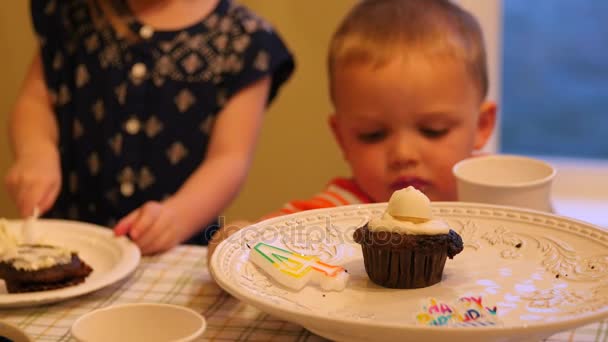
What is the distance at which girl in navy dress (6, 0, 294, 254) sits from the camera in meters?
1.57

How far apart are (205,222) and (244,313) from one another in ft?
1.86

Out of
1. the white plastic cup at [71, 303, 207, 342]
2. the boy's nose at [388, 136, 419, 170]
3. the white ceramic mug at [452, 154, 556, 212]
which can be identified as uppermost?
the white ceramic mug at [452, 154, 556, 212]

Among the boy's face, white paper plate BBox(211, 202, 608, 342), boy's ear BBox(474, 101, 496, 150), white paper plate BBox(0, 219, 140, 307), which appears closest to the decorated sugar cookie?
white paper plate BBox(211, 202, 608, 342)

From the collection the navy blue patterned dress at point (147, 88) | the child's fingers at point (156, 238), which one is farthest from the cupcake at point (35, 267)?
the navy blue patterned dress at point (147, 88)

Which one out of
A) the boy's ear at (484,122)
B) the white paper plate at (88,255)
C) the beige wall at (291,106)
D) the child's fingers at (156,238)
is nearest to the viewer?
the white paper plate at (88,255)

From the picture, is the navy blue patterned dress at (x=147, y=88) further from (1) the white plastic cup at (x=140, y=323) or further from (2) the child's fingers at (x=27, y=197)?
(1) the white plastic cup at (x=140, y=323)

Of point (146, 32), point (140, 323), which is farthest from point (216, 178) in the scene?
point (140, 323)

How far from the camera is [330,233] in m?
0.87

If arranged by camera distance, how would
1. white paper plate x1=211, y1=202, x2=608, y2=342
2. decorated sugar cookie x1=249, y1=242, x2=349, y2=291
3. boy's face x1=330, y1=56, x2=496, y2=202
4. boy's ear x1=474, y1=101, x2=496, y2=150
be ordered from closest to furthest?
white paper plate x1=211, y1=202, x2=608, y2=342
decorated sugar cookie x1=249, y1=242, x2=349, y2=291
boy's face x1=330, y1=56, x2=496, y2=202
boy's ear x1=474, y1=101, x2=496, y2=150

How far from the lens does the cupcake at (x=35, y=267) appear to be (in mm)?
913

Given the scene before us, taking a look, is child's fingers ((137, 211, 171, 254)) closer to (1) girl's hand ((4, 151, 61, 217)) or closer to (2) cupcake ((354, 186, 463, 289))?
(1) girl's hand ((4, 151, 61, 217))

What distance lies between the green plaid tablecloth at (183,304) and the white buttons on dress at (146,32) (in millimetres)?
610

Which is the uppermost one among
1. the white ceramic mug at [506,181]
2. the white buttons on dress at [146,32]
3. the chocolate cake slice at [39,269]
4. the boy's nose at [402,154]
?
the white buttons on dress at [146,32]

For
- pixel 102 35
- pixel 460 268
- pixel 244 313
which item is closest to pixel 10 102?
pixel 102 35
